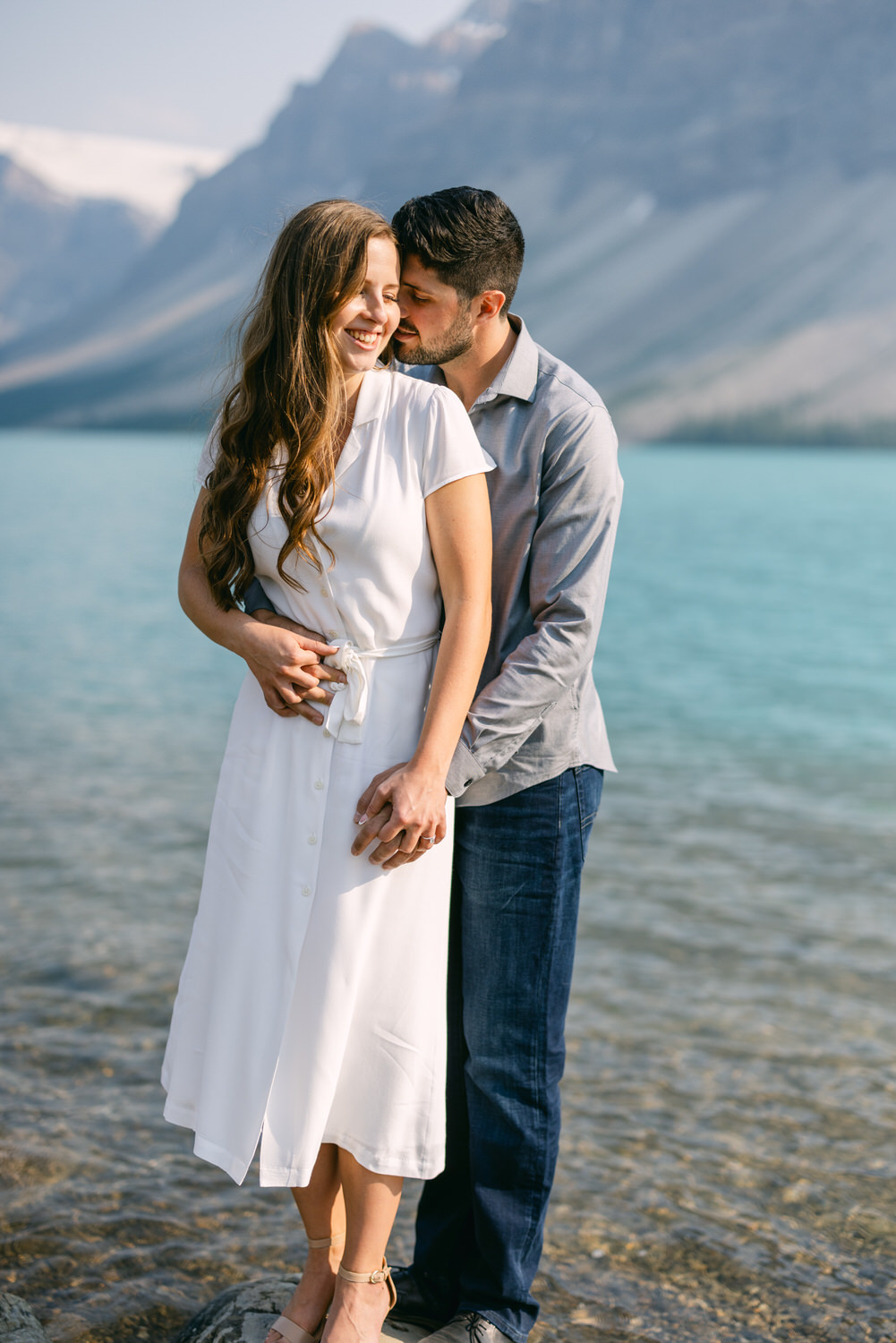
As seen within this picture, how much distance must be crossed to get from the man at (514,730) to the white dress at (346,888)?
0.45ft

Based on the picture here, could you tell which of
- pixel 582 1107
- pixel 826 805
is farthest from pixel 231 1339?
pixel 826 805

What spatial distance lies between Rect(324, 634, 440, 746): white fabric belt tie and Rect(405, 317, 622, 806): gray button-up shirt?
237mm

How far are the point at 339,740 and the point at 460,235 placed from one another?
3.24 ft

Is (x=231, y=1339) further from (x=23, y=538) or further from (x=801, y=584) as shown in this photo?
(x=23, y=538)

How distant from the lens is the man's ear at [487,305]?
2.46 meters

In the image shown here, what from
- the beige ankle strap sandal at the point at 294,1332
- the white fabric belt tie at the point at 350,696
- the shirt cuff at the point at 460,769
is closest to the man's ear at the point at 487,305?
the white fabric belt tie at the point at 350,696

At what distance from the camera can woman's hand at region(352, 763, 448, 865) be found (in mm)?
2207

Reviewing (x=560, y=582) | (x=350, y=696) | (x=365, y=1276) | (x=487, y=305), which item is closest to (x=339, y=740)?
(x=350, y=696)

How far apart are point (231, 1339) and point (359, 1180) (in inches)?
23.4

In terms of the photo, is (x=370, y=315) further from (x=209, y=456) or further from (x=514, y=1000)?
(x=514, y=1000)

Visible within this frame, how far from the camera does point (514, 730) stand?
2391 mm

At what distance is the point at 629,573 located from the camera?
108ft

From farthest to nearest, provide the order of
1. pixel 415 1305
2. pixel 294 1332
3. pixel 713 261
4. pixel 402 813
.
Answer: pixel 713 261 < pixel 415 1305 < pixel 294 1332 < pixel 402 813

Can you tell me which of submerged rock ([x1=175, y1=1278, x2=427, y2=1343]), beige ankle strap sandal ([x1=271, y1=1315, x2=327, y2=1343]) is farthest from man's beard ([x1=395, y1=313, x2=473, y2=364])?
submerged rock ([x1=175, y1=1278, x2=427, y2=1343])
